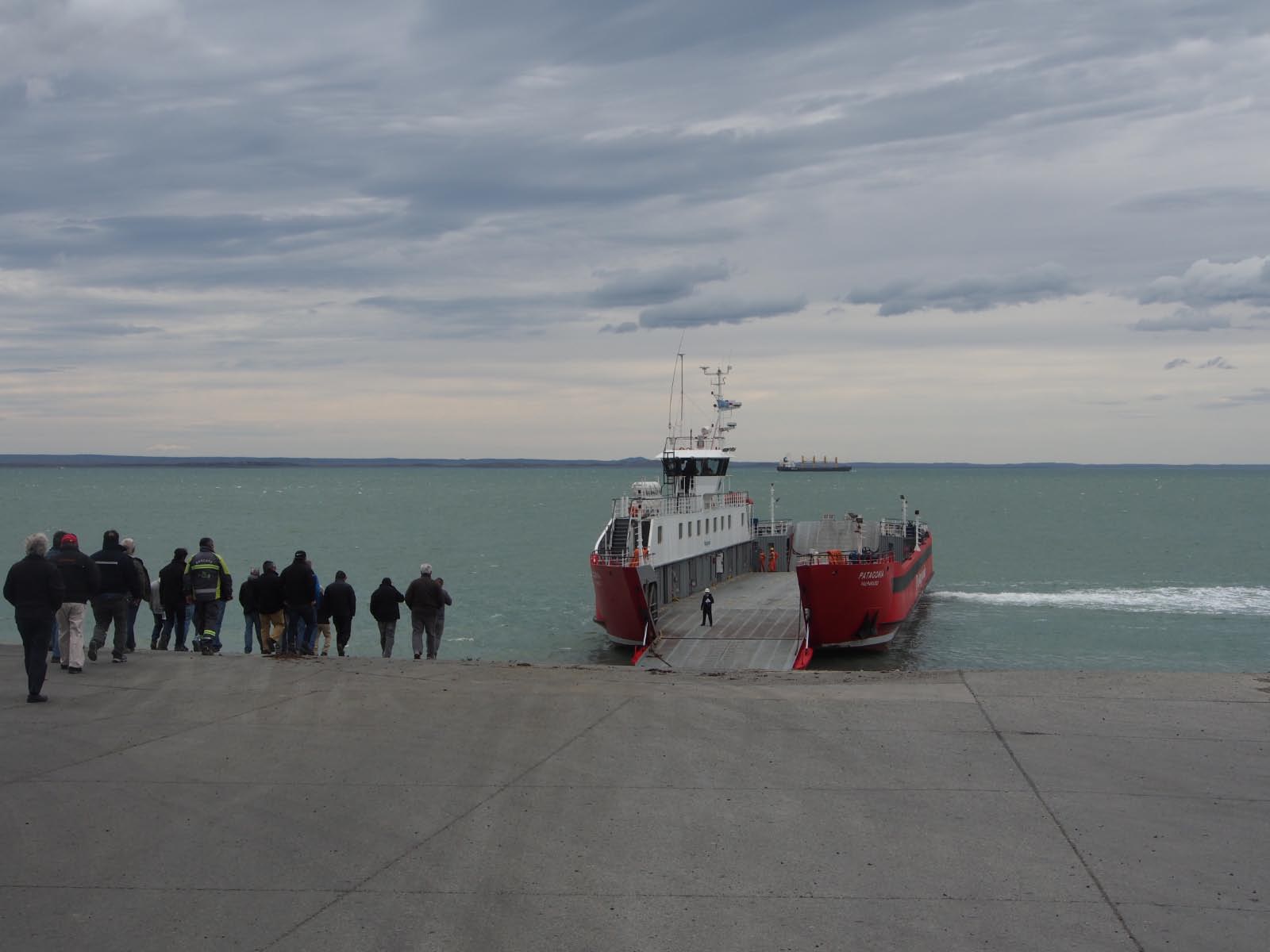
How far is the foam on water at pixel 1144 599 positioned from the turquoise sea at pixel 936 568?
5.9 inches

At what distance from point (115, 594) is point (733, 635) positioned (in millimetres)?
17072

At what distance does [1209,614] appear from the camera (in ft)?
154

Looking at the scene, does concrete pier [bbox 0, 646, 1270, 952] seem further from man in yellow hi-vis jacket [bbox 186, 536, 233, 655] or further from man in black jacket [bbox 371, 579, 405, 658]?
man in black jacket [bbox 371, 579, 405, 658]

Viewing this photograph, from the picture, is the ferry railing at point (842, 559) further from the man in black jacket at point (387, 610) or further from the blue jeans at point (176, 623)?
the blue jeans at point (176, 623)

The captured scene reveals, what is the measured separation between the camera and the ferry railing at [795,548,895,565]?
30906 millimetres

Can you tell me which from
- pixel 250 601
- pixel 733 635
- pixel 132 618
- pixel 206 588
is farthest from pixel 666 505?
pixel 132 618

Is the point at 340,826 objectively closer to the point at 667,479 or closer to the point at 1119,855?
the point at 1119,855

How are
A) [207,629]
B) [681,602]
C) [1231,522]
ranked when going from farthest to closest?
[1231,522] < [681,602] < [207,629]

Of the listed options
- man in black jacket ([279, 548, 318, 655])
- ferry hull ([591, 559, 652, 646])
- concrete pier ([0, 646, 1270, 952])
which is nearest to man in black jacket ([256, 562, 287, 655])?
man in black jacket ([279, 548, 318, 655])

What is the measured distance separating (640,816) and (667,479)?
32.8m

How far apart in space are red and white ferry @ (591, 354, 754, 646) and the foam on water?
530 inches

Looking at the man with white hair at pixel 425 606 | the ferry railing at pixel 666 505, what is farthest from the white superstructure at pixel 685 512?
the man with white hair at pixel 425 606

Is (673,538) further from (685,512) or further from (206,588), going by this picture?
(206,588)

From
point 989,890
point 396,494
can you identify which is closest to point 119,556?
point 989,890
